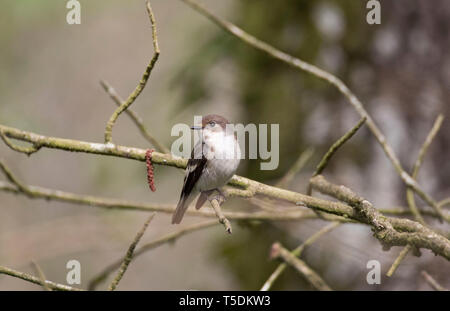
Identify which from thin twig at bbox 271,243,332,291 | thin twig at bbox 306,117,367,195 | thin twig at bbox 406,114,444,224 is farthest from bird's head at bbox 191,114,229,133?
thin twig at bbox 406,114,444,224

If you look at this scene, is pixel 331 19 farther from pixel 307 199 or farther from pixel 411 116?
pixel 307 199

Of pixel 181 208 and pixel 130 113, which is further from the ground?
pixel 130 113

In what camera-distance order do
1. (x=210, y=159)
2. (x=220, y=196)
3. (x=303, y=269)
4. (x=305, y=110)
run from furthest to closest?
(x=305, y=110), (x=303, y=269), (x=210, y=159), (x=220, y=196)

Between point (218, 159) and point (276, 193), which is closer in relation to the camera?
point (276, 193)

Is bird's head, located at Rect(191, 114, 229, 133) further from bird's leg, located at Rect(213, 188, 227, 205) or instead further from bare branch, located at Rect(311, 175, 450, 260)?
bare branch, located at Rect(311, 175, 450, 260)

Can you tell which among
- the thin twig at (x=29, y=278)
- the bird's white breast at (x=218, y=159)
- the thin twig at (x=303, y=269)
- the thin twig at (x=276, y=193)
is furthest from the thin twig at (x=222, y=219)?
the thin twig at (x=303, y=269)

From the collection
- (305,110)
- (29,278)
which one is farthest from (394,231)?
(305,110)

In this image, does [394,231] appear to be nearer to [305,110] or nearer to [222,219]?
[222,219]

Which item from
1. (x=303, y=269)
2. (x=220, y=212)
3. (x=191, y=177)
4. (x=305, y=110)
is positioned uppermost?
(x=305, y=110)

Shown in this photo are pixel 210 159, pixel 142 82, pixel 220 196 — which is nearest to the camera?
pixel 142 82

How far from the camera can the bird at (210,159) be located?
2.33 m

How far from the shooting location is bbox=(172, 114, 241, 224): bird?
2.33 m

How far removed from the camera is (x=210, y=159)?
7.99 ft
